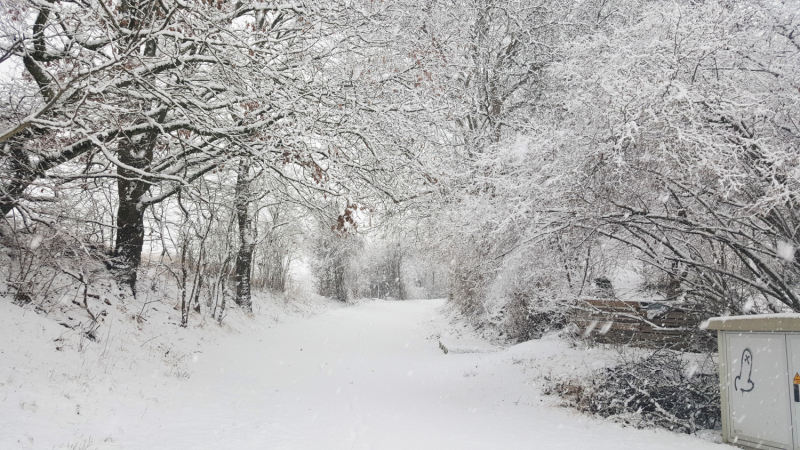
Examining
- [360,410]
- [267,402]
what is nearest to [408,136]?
[360,410]

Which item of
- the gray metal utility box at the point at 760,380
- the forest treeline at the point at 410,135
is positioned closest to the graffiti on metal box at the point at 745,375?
the gray metal utility box at the point at 760,380

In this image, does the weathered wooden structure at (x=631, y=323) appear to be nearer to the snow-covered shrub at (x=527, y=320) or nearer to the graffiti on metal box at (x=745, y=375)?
the snow-covered shrub at (x=527, y=320)

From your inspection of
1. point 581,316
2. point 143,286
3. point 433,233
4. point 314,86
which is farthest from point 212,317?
point 581,316

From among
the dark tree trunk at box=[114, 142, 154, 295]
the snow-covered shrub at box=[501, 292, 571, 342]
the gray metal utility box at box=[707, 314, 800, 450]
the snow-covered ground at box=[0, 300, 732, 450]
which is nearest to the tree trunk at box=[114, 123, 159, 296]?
the dark tree trunk at box=[114, 142, 154, 295]

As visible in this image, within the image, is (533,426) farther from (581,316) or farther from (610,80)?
(610,80)

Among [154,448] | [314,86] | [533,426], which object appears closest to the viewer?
[154,448]

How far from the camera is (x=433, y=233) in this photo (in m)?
13.4

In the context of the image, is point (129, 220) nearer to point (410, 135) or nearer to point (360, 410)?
point (410, 135)

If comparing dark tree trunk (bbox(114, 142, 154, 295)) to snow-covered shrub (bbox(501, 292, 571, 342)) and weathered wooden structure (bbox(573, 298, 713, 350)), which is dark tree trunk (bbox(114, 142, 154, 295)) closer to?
snow-covered shrub (bbox(501, 292, 571, 342))

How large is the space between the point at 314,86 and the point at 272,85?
71 cm

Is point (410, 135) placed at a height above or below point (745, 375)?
above

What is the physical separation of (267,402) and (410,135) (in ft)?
16.9

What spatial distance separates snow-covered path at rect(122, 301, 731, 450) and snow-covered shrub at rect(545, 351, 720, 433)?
0.32 m

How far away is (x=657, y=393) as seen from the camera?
6.55m
